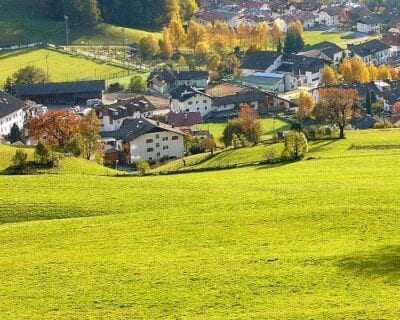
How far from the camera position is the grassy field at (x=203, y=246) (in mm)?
13398

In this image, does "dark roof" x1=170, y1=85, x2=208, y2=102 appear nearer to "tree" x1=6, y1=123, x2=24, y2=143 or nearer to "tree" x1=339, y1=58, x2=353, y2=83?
"tree" x1=339, y1=58, x2=353, y2=83

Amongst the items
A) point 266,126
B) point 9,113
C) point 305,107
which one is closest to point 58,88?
point 9,113

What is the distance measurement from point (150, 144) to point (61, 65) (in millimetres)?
33232

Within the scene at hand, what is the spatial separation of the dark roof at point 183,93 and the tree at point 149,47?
1673cm

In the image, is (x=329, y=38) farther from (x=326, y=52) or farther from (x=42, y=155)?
(x=42, y=155)

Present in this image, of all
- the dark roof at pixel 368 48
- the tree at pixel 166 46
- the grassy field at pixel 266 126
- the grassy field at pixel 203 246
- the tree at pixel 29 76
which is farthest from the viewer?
the tree at pixel 166 46

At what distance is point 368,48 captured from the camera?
76188 mm

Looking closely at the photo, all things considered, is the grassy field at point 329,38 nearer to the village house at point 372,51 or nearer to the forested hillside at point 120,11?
the village house at point 372,51

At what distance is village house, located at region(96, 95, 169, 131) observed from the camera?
168 feet

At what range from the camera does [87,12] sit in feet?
278

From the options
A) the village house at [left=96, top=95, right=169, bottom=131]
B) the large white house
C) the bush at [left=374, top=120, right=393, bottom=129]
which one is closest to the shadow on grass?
the bush at [left=374, top=120, right=393, bottom=129]

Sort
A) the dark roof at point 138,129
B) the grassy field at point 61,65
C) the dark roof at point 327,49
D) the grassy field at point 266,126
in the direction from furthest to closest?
the dark roof at point 327,49 → the grassy field at point 61,65 → the grassy field at point 266,126 → the dark roof at point 138,129

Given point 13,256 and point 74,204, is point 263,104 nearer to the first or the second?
point 74,204

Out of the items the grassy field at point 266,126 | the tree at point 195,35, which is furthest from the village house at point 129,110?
the tree at point 195,35
